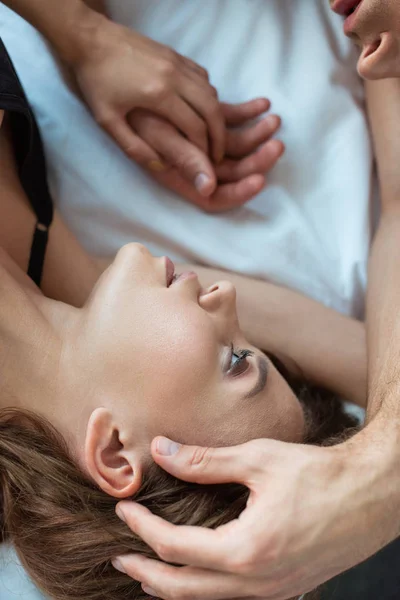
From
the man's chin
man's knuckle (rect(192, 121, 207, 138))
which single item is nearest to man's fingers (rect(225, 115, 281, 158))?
man's knuckle (rect(192, 121, 207, 138))

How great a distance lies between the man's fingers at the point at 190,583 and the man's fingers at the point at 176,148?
76 centimetres

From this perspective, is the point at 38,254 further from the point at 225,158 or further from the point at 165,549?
the point at 165,549

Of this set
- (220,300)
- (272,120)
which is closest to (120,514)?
(220,300)

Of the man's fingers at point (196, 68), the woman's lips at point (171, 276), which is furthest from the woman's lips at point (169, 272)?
the man's fingers at point (196, 68)

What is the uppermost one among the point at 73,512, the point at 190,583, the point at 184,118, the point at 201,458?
the point at 184,118

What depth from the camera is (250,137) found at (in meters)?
1.39

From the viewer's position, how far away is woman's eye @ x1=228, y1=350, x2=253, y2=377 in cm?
101

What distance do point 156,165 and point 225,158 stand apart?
0.19m

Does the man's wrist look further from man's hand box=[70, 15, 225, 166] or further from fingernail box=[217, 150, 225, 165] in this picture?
fingernail box=[217, 150, 225, 165]

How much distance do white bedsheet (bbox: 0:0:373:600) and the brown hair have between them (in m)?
0.54

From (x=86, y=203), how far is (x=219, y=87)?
0.41 m

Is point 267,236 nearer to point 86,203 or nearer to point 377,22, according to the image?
point 86,203

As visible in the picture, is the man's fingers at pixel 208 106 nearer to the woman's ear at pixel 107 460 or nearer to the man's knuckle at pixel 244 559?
the woman's ear at pixel 107 460

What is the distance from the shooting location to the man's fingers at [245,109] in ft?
4.54
